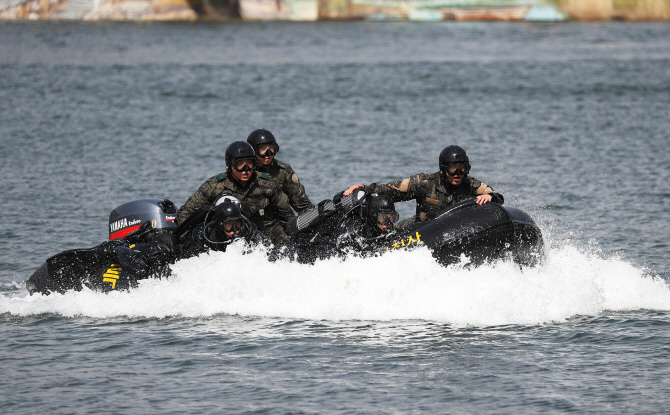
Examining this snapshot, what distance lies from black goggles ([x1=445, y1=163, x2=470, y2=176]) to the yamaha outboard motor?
3.14 m

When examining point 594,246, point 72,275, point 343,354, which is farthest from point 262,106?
point 343,354

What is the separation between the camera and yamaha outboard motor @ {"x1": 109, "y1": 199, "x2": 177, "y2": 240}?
1133cm

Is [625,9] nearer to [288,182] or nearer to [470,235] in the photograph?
[288,182]

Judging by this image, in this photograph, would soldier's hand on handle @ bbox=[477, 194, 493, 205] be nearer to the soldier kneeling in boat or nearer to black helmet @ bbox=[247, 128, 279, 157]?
the soldier kneeling in boat

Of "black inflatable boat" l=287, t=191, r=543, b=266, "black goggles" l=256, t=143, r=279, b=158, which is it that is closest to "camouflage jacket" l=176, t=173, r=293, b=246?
"black goggles" l=256, t=143, r=279, b=158

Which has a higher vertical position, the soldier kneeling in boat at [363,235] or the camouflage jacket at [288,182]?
the camouflage jacket at [288,182]

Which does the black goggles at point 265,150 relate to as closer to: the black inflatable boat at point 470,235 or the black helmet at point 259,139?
the black helmet at point 259,139

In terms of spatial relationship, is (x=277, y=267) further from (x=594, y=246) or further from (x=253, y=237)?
(x=594, y=246)

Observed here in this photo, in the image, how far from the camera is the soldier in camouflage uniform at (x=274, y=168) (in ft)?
38.8

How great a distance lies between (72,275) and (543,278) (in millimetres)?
5142

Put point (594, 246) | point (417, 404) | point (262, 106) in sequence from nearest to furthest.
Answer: point (417, 404) < point (594, 246) < point (262, 106)

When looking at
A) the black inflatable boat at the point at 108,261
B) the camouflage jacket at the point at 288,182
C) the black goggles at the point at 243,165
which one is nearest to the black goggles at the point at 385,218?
the black goggles at the point at 243,165

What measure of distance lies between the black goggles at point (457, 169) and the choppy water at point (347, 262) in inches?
48.8

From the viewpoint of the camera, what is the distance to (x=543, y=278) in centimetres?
1088
